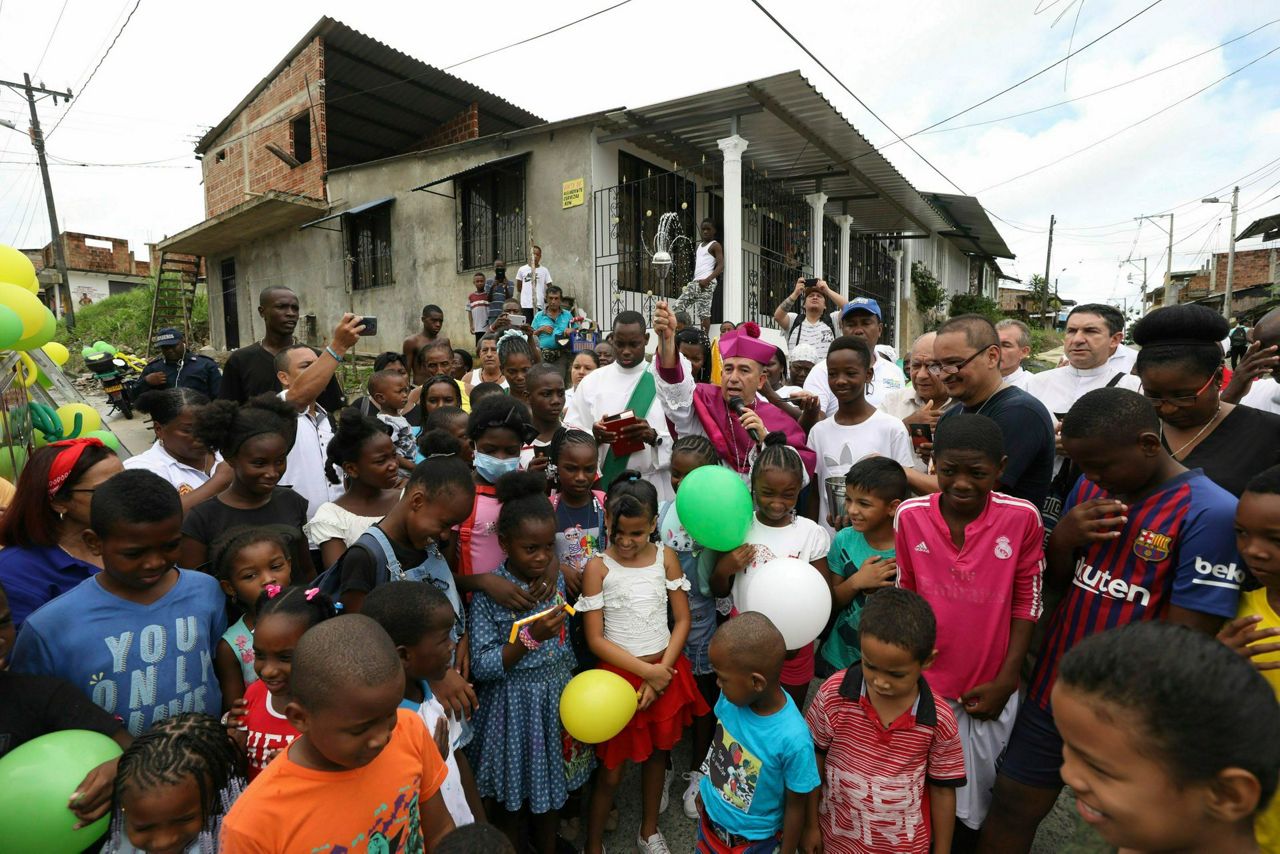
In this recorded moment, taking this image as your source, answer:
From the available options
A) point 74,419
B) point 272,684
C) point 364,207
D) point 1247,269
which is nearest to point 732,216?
point 74,419

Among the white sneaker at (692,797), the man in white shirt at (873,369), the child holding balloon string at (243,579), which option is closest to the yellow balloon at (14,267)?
the child holding balloon string at (243,579)

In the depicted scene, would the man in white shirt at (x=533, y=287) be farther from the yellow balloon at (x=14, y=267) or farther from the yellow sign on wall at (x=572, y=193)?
the yellow balloon at (x=14, y=267)

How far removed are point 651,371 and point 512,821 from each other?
2.37 metres

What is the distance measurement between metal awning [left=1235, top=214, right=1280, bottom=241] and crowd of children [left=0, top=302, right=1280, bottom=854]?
29.7 m

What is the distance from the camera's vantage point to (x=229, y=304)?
1597 cm

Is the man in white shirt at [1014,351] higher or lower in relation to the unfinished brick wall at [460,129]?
lower

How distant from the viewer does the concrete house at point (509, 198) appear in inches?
352

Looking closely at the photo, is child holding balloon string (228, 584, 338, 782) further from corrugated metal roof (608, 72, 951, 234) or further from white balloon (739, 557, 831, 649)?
corrugated metal roof (608, 72, 951, 234)

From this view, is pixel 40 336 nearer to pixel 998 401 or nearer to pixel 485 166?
pixel 998 401

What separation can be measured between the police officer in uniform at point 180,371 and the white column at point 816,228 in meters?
9.01

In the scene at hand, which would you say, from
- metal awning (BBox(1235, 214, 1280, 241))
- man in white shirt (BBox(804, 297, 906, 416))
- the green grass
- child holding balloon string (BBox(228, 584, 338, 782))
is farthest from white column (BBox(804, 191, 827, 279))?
metal awning (BBox(1235, 214, 1280, 241))

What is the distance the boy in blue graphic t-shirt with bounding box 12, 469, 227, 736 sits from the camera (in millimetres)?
1755

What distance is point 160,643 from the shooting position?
1.87 meters

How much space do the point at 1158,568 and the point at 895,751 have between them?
0.92 metres
